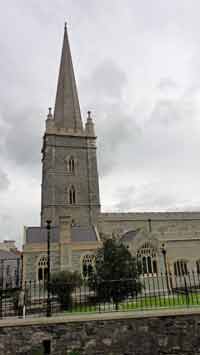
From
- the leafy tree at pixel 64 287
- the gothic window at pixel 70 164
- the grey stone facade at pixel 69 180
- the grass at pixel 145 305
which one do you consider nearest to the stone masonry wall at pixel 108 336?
the grass at pixel 145 305

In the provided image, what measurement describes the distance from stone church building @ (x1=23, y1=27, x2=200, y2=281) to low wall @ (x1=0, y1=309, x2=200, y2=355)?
1976 centimetres

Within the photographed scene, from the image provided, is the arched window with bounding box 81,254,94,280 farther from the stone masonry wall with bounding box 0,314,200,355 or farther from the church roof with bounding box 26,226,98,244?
the stone masonry wall with bounding box 0,314,200,355

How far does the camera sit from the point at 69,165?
4288cm

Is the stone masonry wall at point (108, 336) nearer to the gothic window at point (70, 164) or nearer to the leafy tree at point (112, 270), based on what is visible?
the leafy tree at point (112, 270)

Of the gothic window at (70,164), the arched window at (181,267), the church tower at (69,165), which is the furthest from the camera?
the gothic window at (70,164)

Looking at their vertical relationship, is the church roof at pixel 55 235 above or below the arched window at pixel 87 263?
above

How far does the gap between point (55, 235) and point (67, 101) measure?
2625 cm

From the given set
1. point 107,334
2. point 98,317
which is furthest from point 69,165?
point 107,334

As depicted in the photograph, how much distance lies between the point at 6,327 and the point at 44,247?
67.4 ft

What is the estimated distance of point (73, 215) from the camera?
39.6 meters

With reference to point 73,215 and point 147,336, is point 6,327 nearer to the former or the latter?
point 147,336

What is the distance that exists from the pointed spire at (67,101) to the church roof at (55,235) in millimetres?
19725

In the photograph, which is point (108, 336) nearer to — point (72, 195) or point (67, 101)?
point (72, 195)

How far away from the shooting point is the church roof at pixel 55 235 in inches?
1186
